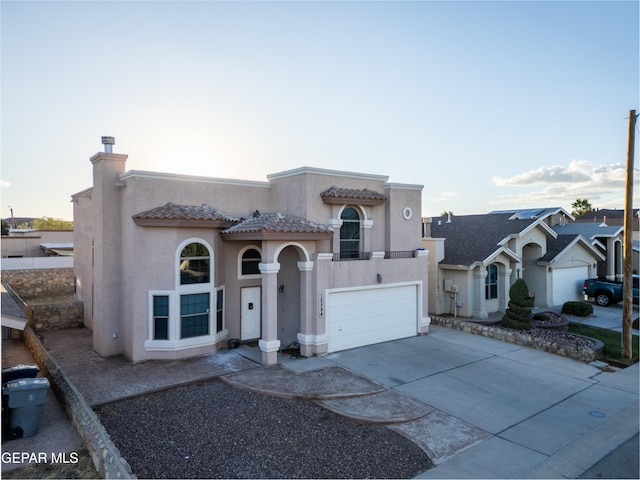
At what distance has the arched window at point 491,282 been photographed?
19484mm

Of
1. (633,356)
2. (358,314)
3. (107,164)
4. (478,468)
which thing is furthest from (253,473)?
(633,356)

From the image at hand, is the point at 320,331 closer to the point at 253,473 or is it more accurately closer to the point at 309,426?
the point at 309,426

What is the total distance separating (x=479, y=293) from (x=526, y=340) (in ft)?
14.4

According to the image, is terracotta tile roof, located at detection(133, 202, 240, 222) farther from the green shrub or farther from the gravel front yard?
the green shrub

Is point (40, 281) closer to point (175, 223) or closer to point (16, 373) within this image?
point (175, 223)

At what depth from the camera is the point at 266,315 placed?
11.9m

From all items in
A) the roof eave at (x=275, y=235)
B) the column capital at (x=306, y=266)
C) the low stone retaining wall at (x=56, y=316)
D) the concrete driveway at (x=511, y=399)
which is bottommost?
the concrete driveway at (x=511, y=399)

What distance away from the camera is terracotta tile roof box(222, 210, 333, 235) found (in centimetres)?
1186

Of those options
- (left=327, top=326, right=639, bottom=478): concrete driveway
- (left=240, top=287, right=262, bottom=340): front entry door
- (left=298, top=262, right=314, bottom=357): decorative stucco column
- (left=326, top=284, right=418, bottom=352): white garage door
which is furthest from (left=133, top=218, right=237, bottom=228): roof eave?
(left=327, top=326, right=639, bottom=478): concrete driveway

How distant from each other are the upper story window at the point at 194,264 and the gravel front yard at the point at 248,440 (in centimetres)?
376

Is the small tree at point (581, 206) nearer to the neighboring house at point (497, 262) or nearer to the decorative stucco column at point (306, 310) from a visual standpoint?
the neighboring house at point (497, 262)

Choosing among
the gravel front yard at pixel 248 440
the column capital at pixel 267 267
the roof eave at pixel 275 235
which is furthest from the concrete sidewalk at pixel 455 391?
the roof eave at pixel 275 235

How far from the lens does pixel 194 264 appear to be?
12.7 meters

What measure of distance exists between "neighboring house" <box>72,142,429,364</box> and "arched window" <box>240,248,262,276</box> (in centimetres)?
4
